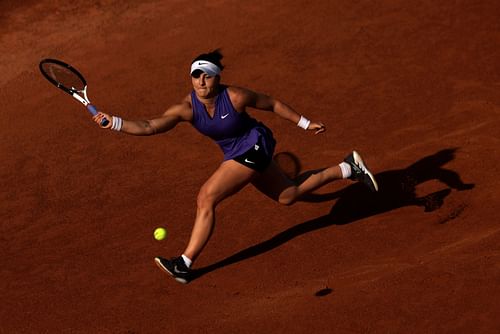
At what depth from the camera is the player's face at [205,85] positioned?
8594mm

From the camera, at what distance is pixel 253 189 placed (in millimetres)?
11047

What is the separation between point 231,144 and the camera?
903 cm

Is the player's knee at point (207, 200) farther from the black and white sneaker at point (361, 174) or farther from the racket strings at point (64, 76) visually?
the racket strings at point (64, 76)

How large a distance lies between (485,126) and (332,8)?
14.6ft

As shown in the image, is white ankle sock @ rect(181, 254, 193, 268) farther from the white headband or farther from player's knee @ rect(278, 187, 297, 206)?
the white headband

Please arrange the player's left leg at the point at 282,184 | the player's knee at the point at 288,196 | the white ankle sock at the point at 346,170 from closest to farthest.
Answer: the player's left leg at the point at 282,184, the player's knee at the point at 288,196, the white ankle sock at the point at 346,170

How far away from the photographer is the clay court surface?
8.51m

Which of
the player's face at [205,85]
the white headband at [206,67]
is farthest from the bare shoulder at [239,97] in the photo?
the white headband at [206,67]

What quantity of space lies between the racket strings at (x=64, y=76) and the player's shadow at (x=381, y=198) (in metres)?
2.35

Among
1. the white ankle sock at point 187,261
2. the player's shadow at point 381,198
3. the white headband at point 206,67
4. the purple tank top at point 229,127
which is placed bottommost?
the player's shadow at point 381,198

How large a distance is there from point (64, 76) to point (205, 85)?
78.9 inches

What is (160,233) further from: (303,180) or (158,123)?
(303,180)

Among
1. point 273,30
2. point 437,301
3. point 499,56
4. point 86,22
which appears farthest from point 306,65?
point 437,301

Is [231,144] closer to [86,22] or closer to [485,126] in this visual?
[485,126]
